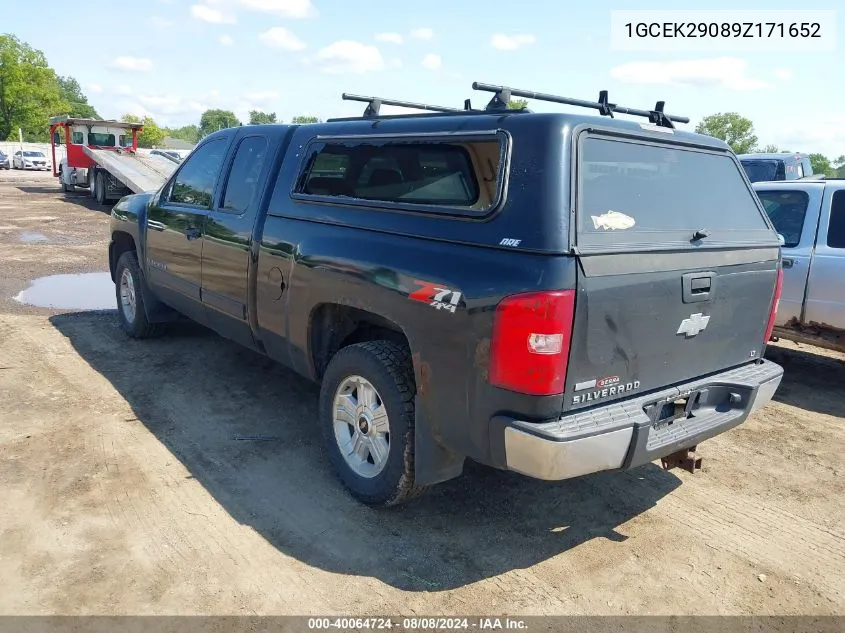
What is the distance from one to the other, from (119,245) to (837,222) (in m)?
6.75

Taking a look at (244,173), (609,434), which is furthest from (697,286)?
(244,173)

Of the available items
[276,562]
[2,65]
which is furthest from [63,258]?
[2,65]

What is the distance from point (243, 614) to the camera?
281cm

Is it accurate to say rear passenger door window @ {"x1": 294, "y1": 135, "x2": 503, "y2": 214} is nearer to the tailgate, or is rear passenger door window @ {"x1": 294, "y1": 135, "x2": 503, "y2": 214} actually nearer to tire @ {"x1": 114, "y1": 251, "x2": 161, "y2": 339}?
the tailgate

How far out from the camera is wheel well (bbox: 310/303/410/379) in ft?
12.3

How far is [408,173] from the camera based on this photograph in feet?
11.5

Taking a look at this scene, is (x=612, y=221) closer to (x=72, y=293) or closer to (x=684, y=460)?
(x=684, y=460)

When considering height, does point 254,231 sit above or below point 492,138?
below

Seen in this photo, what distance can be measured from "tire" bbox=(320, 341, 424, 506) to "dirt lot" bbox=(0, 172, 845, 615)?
0.18 metres

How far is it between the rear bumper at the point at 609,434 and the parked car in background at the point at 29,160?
5037cm

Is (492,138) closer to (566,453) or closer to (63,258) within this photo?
(566,453)

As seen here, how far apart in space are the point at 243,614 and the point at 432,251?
Answer: 177 cm

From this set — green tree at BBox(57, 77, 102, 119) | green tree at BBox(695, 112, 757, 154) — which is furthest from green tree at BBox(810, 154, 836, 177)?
green tree at BBox(57, 77, 102, 119)

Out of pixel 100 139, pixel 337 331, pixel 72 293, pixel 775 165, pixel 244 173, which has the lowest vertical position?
pixel 72 293
